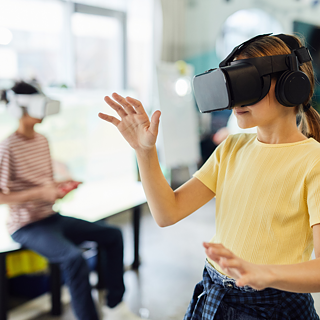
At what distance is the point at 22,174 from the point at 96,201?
66cm

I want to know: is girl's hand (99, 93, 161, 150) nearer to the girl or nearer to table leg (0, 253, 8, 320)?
the girl

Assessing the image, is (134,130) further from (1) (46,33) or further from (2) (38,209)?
(1) (46,33)

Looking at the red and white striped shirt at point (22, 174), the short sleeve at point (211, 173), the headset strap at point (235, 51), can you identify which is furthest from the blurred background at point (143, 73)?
the headset strap at point (235, 51)

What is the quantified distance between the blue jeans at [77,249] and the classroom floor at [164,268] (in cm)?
25

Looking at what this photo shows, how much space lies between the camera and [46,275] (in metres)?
2.13

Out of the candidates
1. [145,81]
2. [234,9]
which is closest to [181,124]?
[145,81]

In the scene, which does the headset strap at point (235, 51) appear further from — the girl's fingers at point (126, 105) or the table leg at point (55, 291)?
the table leg at point (55, 291)

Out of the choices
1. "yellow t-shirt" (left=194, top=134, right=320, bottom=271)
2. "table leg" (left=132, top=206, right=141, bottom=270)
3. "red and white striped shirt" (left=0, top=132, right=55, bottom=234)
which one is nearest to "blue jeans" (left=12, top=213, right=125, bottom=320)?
"red and white striped shirt" (left=0, top=132, right=55, bottom=234)

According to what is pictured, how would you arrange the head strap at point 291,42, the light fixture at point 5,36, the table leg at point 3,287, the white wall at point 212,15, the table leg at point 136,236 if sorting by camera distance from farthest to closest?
the white wall at point 212,15, the light fixture at point 5,36, the table leg at point 136,236, the table leg at point 3,287, the head strap at point 291,42

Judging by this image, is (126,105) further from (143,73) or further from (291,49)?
(143,73)

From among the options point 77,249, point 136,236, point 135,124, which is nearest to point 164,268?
point 136,236

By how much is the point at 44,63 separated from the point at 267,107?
3.29 meters

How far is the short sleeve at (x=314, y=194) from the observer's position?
68 centimetres

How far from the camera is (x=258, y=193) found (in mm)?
799
